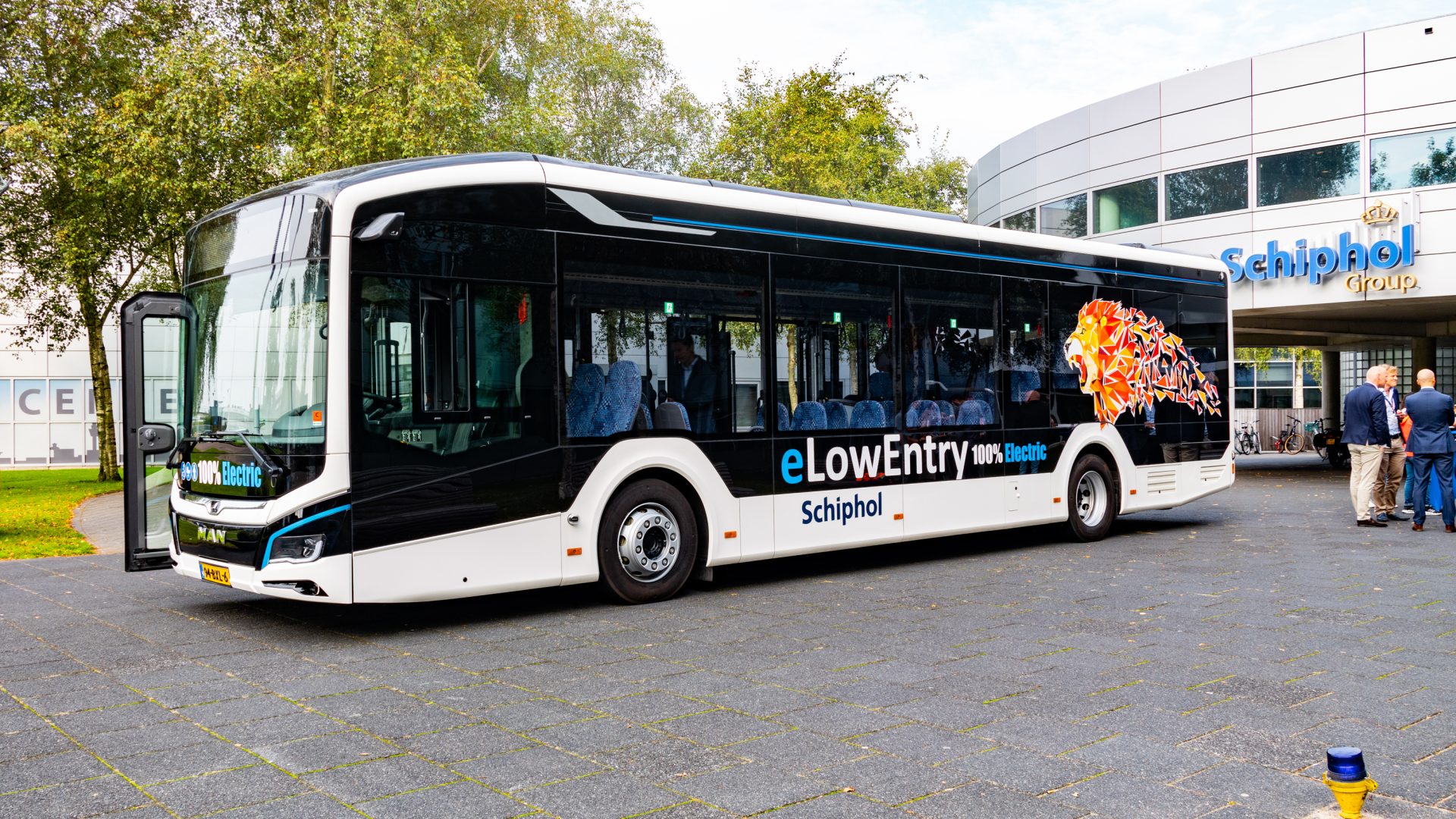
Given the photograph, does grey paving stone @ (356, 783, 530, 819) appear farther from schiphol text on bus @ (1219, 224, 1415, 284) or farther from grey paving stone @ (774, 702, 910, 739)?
schiphol text on bus @ (1219, 224, 1415, 284)

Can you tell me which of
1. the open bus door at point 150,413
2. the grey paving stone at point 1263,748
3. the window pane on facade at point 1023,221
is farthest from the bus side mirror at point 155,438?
the window pane on facade at point 1023,221

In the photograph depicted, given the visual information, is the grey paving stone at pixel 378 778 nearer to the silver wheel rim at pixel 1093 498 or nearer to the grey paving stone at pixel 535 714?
the grey paving stone at pixel 535 714

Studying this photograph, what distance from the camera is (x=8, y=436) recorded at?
42.9 metres

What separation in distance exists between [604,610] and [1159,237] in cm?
2153

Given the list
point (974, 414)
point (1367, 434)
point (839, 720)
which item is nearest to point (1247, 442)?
point (1367, 434)

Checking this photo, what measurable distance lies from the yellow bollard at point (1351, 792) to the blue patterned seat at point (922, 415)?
6.82 m

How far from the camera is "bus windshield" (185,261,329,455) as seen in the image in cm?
695

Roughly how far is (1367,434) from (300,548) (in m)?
12.1

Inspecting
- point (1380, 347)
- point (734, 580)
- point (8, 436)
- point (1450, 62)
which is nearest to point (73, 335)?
point (8, 436)

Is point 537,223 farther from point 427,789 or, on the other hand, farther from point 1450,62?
point 1450,62

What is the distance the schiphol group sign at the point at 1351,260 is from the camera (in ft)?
72.7

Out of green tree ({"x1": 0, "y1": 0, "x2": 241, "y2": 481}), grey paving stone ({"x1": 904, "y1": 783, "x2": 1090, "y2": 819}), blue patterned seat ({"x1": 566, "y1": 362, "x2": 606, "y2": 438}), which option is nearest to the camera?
grey paving stone ({"x1": 904, "y1": 783, "x2": 1090, "y2": 819})

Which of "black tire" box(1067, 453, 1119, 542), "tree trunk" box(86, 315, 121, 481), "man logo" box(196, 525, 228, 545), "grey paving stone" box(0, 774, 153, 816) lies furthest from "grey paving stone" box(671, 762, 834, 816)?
"tree trunk" box(86, 315, 121, 481)

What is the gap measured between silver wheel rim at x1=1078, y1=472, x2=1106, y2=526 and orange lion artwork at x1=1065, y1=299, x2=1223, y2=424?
0.65 m
